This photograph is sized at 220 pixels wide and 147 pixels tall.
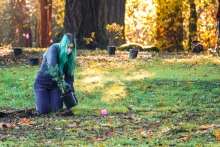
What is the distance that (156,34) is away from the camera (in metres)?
26.6

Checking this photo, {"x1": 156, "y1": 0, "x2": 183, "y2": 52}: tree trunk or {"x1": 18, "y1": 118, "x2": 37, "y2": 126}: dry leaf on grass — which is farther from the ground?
{"x1": 156, "y1": 0, "x2": 183, "y2": 52}: tree trunk

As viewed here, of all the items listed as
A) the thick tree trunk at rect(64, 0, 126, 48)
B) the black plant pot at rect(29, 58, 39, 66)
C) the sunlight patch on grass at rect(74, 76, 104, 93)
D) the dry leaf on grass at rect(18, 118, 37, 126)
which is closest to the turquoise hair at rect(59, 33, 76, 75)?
the dry leaf on grass at rect(18, 118, 37, 126)

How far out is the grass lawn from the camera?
7.39 metres

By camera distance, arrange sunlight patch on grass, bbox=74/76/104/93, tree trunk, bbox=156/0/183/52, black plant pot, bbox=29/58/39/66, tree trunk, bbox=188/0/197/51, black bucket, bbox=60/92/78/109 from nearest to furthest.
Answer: black bucket, bbox=60/92/78/109 < sunlight patch on grass, bbox=74/76/104/93 < black plant pot, bbox=29/58/39/66 < tree trunk, bbox=156/0/183/52 < tree trunk, bbox=188/0/197/51

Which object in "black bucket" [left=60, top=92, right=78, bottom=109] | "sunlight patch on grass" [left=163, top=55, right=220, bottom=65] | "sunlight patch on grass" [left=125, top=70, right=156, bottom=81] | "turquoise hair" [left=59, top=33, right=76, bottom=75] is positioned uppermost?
"turquoise hair" [left=59, top=33, right=76, bottom=75]

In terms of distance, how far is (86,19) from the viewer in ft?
69.5

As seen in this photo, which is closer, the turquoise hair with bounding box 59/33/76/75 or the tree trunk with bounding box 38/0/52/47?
the turquoise hair with bounding box 59/33/76/75

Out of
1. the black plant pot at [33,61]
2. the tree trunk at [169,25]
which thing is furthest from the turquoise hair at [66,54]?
the tree trunk at [169,25]

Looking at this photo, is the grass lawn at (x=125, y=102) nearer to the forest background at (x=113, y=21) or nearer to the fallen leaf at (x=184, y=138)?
the fallen leaf at (x=184, y=138)

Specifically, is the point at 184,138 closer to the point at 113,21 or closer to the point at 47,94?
the point at 47,94

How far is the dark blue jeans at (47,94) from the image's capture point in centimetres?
992

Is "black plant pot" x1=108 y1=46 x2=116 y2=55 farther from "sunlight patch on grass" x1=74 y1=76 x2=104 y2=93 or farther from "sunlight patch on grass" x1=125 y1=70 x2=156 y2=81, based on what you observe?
"sunlight patch on grass" x1=74 y1=76 x2=104 y2=93

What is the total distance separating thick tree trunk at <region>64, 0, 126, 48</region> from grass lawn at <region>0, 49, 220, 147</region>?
5.58ft

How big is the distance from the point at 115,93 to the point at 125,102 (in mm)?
738
